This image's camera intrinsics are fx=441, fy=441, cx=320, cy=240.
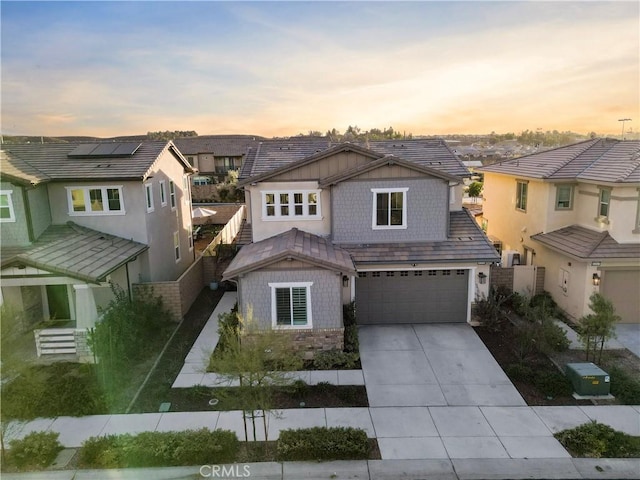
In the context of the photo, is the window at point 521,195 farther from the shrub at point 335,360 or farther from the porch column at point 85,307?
the porch column at point 85,307

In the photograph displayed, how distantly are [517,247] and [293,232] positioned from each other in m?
11.4

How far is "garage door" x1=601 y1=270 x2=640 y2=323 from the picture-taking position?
51.3ft

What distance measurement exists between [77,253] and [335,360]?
903 cm

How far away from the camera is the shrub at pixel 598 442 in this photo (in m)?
9.23

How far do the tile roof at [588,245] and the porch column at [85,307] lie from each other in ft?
52.5

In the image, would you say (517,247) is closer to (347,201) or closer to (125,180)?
(347,201)

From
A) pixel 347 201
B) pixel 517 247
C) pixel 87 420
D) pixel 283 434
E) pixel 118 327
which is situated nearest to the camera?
pixel 283 434

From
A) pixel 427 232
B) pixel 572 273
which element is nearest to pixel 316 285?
pixel 427 232

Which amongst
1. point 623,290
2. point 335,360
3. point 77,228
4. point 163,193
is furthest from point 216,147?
point 623,290

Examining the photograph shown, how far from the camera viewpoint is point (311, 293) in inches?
535

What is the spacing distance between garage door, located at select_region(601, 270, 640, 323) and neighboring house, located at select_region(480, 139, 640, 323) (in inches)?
1.2

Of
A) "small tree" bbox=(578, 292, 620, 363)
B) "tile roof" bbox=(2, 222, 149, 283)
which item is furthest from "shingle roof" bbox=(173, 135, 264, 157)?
"small tree" bbox=(578, 292, 620, 363)

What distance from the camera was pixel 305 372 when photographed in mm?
12891

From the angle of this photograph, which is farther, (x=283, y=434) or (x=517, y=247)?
(x=517, y=247)
